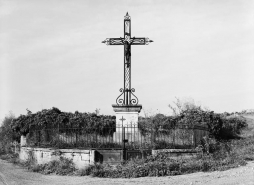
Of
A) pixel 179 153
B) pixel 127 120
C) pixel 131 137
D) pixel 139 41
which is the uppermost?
pixel 139 41

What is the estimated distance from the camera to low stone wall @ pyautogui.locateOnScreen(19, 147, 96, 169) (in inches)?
466

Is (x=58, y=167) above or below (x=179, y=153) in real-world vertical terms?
below

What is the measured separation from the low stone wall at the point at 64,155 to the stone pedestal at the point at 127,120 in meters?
1.92

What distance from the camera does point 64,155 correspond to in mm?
12586

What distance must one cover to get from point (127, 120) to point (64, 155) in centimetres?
279

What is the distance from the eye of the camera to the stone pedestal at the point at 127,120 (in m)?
13.5

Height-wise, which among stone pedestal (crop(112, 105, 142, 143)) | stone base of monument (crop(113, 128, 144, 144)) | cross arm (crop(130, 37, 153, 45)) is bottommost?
stone base of monument (crop(113, 128, 144, 144))

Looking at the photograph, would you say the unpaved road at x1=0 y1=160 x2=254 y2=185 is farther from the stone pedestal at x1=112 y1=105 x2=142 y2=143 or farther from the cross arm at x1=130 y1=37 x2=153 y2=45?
the cross arm at x1=130 y1=37 x2=153 y2=45

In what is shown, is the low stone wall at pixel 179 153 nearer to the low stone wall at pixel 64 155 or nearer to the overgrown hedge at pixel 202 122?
the low stone wall at pixel 64 155

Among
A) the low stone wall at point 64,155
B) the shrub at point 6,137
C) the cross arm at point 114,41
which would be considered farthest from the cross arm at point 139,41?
the shrub at point 6,137

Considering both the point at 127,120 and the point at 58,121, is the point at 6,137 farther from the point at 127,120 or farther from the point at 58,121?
the point at 127,120

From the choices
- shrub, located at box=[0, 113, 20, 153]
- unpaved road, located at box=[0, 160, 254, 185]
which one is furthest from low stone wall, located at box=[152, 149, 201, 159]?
shrub, located at box=[0, 113, 20, 153]

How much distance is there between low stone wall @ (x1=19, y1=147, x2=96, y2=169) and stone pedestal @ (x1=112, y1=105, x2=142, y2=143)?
1.92m

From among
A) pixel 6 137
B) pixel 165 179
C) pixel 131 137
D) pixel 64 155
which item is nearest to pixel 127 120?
pixel 131 137
